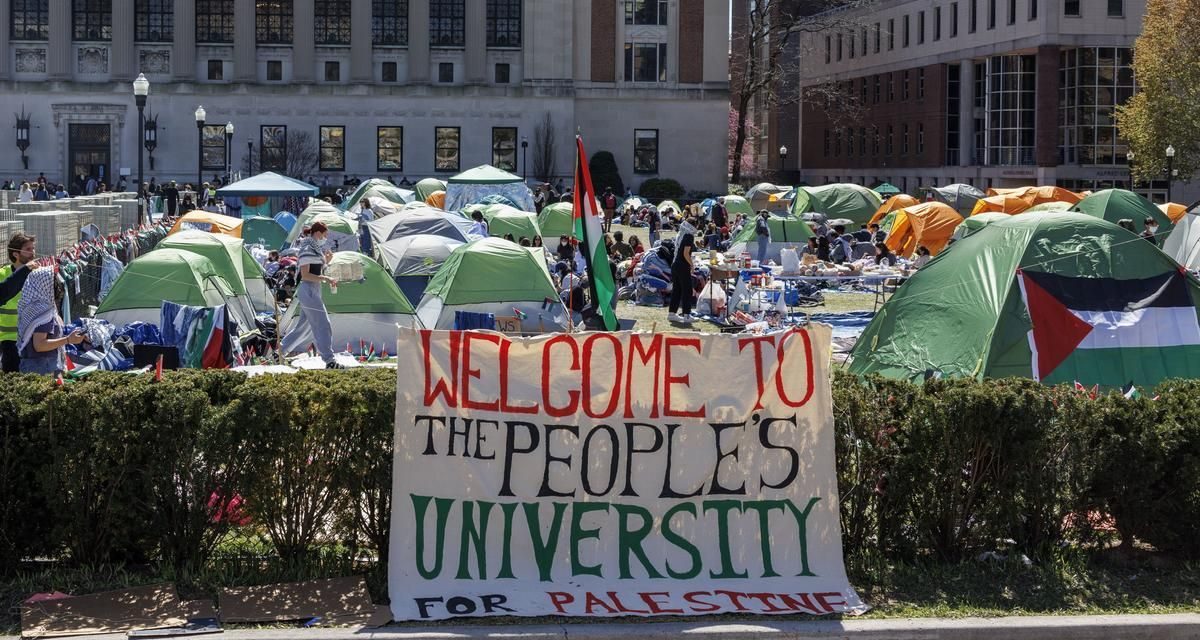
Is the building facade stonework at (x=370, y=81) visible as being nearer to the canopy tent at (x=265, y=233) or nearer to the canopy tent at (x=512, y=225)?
the canopy tent at (x=265, y=233)

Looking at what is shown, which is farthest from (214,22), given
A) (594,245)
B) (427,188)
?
(594,245)

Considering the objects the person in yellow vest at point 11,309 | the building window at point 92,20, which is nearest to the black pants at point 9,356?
the person in yellow vest at point 11,309

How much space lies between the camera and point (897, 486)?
7.67 m

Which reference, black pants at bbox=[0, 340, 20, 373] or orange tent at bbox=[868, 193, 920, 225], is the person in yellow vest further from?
orange tent at bbox=[868, 193, 920, 225]

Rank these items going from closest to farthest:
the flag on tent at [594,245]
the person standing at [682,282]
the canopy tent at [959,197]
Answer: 1. the flag on tent at [594,245]
2. the person standing at [682,282]
3. the canopy tent at [959,197]

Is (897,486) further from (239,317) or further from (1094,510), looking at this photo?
(239,317)

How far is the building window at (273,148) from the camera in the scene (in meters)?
Answer: 67.5

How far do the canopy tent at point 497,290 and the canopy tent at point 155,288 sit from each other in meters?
3.23

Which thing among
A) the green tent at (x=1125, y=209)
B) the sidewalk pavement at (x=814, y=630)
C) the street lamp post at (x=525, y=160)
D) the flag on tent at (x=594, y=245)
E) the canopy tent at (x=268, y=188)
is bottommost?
the sidewalk pavement at (x=814, y=630)

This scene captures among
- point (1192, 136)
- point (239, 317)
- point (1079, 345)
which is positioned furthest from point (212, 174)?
point (1079, 345)

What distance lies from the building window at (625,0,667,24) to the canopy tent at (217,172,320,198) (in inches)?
1497

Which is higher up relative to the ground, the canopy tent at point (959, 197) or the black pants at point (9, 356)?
the canopy tent at point (959, 197)

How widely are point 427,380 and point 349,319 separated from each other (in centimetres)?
1092

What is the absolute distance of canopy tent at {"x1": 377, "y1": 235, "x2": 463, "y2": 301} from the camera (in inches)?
915
